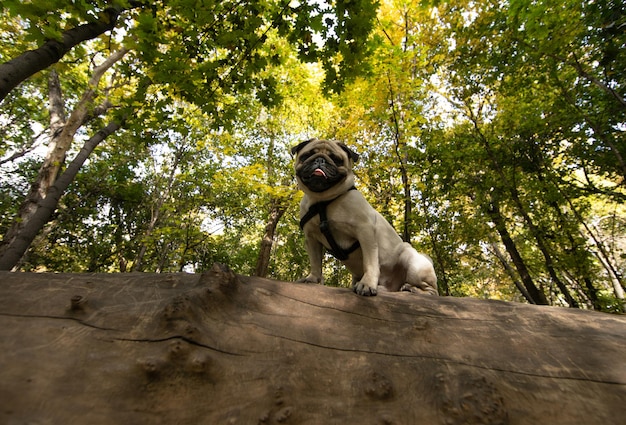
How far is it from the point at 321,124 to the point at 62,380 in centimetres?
1182

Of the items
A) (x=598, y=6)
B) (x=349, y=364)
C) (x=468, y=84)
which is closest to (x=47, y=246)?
(x=349, y=364)

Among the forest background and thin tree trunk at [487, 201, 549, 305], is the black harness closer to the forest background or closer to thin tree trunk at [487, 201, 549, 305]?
the forest background

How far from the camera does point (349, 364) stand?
1394 millimetres

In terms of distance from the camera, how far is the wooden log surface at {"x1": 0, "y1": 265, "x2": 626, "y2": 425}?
1.06 meters

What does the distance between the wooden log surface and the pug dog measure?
1072 mm

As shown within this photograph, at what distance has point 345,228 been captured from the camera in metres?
2.82

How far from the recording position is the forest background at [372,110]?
11.9 ft

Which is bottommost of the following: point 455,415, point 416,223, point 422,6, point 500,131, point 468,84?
point 455,415

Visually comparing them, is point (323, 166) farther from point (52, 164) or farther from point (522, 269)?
point (522, 269)

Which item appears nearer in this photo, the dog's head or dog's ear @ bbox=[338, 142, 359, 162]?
the dog's head

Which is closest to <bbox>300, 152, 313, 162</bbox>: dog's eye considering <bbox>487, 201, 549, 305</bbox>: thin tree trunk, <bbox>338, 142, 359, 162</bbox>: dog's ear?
<bbox>338, 142, 359, 162</bbox>: dog's ear

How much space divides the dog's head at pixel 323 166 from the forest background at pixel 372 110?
1.65m

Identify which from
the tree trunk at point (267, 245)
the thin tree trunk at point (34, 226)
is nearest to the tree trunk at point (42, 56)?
the thin tree trunk at point (34, 226)

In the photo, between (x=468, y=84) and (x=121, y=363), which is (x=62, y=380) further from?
(x=468, y=84)
